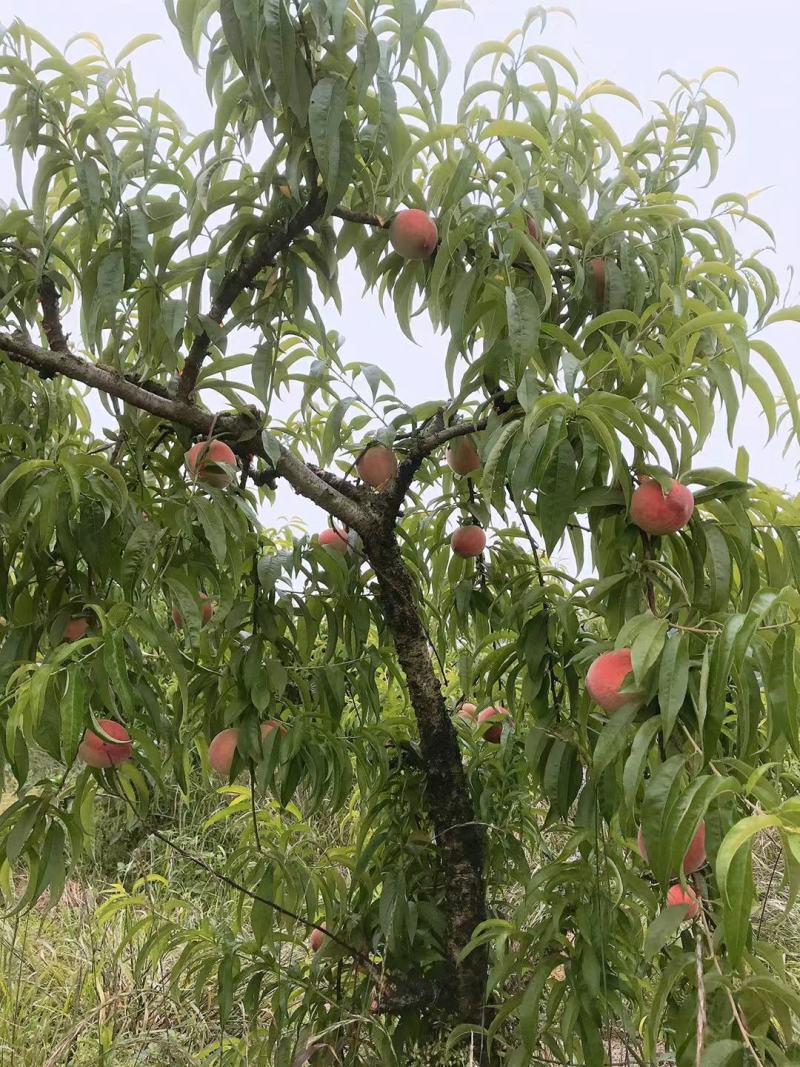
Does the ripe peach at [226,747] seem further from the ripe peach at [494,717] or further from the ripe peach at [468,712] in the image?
the ripe peach at [468,712]

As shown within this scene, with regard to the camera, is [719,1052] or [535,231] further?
[535,231]

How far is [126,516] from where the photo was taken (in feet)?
2.99

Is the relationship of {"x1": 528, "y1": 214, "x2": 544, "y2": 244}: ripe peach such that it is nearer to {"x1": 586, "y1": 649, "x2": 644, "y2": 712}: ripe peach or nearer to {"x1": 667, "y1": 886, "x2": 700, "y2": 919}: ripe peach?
{"x1": 586, "y1": 649, "x2": 644, "y2": 712}: ripe peach

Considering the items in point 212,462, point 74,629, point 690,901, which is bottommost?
point 690,901

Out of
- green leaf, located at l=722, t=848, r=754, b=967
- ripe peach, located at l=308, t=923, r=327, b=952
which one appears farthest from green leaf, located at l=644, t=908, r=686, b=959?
ripe peach, located at l=308, t=923, r=327, b=952

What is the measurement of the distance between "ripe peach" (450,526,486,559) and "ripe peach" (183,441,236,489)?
0.36m

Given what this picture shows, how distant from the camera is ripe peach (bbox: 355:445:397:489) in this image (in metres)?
1.13

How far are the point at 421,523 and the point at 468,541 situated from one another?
0.47 ft

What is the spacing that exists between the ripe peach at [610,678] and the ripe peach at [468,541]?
1.48 feet

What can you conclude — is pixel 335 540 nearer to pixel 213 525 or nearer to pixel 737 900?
pixel 213 525

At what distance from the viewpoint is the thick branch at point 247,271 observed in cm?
87

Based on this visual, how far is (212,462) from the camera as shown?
97cm

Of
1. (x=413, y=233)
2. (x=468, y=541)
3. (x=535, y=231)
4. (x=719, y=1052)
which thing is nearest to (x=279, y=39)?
(x=413, y=233)

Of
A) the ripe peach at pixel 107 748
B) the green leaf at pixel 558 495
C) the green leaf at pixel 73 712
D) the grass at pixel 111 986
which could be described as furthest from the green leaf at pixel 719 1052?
the grass at pixel 111 986
